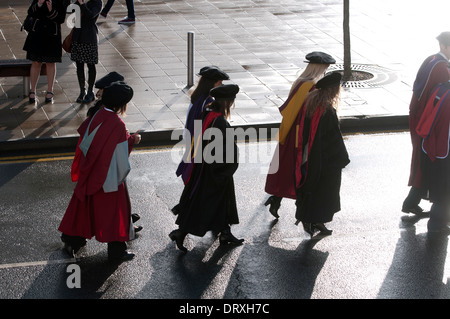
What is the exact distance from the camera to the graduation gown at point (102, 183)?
7.48 metres

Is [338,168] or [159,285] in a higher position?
[338,168]

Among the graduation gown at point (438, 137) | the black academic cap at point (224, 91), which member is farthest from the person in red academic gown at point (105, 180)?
the graduation gown at point (438, 137)

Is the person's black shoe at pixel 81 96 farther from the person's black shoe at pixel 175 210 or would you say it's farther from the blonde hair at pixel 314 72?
the blonde hair at pixel 314 72

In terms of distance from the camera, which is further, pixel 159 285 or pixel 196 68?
pixel 196 68

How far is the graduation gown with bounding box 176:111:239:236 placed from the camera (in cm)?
777

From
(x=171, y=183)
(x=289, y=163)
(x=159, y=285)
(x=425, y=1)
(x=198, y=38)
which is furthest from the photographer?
(x=425, y=1)

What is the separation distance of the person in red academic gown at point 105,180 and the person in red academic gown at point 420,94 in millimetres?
3292

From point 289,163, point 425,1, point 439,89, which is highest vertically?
point 439,89

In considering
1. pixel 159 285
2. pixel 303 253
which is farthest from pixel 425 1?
pixel 159 285

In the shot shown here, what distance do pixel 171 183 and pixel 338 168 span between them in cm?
253

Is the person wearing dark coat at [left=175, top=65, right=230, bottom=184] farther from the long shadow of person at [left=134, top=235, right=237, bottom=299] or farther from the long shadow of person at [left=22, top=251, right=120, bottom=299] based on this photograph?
the long shadow of person at [left=22, top=251, right=120, bottom=299]

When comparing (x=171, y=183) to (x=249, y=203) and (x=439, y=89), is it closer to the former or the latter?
(x=249, y=203)

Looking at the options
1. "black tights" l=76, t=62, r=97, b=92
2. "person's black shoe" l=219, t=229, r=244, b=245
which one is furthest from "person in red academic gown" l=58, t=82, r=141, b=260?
"black tights" l=76, t=62, r=97, b=92

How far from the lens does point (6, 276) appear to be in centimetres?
741
